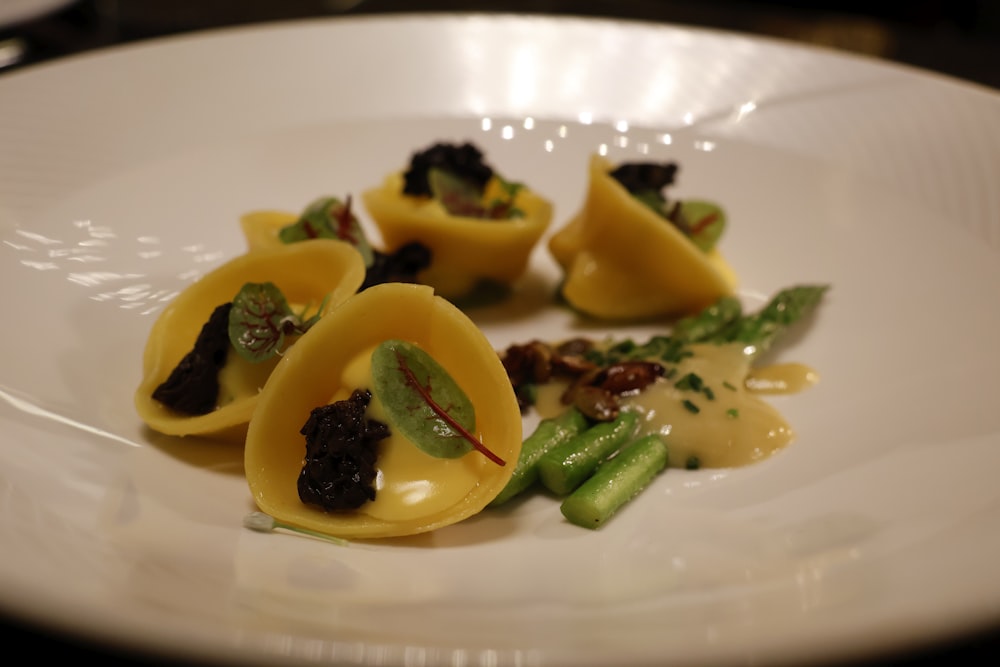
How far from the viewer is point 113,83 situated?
388 centimetres

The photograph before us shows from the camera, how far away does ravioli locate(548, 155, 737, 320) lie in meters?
3.37

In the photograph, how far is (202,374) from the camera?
2.44 m

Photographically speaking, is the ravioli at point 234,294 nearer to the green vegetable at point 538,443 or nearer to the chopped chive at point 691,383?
the green vegetable at point 538,443

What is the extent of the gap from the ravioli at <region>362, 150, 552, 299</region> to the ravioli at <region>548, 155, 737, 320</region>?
193mm

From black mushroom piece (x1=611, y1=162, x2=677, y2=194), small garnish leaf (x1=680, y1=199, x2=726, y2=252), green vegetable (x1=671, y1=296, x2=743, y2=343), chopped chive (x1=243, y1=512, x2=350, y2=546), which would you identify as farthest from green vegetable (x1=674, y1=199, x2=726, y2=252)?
chopped chive (x1=243, y1=512, x2=350, y2=546)

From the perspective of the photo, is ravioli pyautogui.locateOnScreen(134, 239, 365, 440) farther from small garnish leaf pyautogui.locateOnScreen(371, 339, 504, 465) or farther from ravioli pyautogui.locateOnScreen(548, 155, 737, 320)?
ravioli pyautogui.locateOnScreen(548, 155, 737, 320)

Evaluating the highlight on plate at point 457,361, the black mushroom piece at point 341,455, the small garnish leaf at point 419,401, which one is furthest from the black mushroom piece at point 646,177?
the black mushroom piece at point 341,455

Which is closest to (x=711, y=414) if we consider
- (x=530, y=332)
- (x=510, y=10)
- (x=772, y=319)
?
(x=772, y=319)

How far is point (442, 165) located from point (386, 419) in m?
1.57

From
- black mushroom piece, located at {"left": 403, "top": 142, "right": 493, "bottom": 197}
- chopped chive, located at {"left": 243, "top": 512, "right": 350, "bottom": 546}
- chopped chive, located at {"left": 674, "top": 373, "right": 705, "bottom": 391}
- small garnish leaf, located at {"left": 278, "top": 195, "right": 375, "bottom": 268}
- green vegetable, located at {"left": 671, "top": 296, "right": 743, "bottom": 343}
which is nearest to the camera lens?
chopped chive, located at {"left": 243, "top": 512, "right": 350, "bottom": 546}

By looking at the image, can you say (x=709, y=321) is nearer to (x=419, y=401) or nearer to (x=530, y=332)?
(x=530, y=332)

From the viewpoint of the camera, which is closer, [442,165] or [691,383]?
[691,383]

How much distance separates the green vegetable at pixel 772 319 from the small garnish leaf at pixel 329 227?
125cm

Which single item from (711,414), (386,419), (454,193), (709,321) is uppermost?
(386,419)
